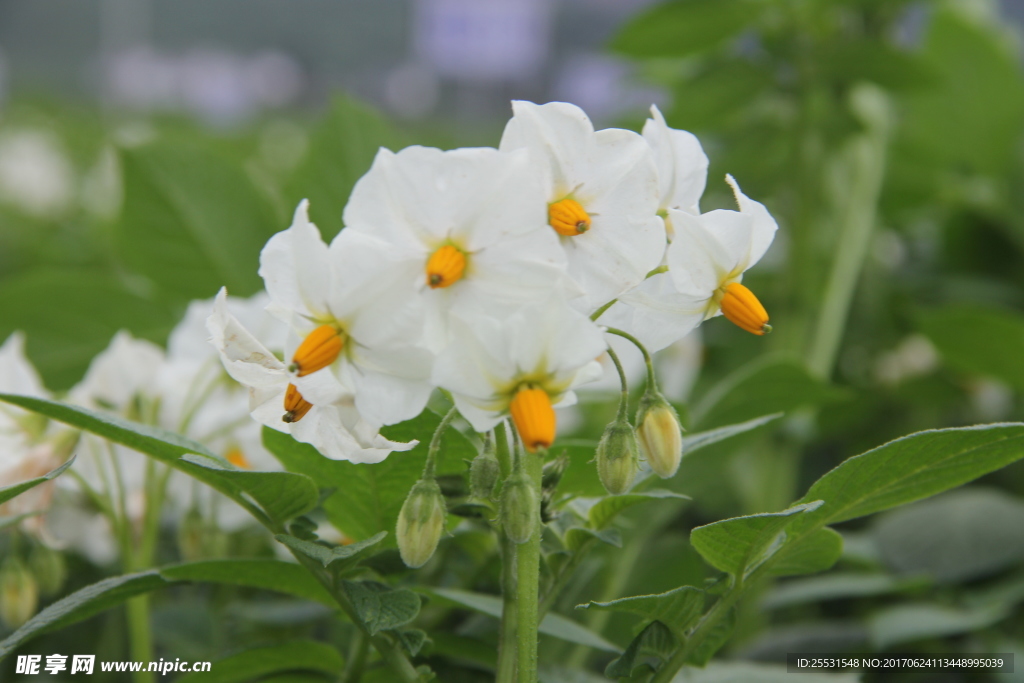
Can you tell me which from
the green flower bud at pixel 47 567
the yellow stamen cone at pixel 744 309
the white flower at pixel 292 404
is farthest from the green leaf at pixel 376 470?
the green flower bud at pixel 47 567

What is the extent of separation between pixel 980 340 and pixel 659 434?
58cm

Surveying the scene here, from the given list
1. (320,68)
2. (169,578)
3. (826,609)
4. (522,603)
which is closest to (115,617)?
(169,578)

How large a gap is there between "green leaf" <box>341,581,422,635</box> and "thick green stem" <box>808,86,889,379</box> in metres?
0.69

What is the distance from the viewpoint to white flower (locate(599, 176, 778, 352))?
0.38m

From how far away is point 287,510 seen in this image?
413 millimetres

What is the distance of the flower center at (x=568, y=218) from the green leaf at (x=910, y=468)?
0.14m

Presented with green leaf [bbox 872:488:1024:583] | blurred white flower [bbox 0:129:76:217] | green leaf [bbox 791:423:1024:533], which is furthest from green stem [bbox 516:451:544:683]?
blurred white flower [bbox 0:129:76:217]

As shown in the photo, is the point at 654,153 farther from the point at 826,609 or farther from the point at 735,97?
the point at 826,609

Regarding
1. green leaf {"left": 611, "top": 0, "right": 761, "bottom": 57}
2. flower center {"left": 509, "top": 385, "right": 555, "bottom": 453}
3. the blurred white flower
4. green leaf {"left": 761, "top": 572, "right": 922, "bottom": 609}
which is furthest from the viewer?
the blurred white flower

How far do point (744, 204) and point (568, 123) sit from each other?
3.4 inches

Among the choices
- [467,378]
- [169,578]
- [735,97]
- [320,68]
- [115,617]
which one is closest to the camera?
[467,378]

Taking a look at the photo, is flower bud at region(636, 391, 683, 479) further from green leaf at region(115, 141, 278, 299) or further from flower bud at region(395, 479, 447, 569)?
green leaf at region(115, 141, 278, 299)

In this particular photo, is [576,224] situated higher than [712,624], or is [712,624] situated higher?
[576,224]

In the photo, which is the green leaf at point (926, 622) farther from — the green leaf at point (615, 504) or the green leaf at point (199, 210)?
the green leaf at point (199, 210)
